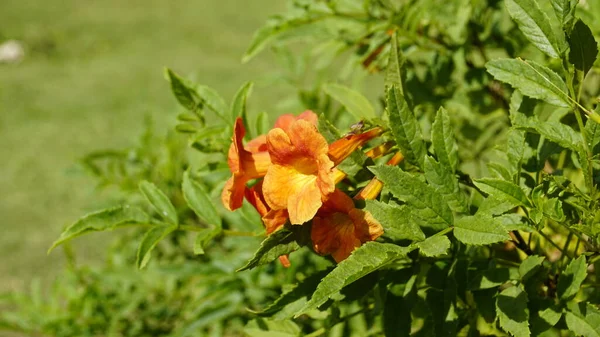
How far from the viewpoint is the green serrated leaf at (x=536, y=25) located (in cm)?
83

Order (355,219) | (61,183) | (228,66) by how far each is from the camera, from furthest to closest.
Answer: (228,66) → (61,183) → (355,219)

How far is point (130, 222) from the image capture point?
1041 millimetres

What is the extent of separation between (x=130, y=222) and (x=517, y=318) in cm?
60

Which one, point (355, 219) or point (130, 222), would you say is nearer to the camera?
point (355, 219)

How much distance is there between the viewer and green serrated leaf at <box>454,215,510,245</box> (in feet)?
2.45

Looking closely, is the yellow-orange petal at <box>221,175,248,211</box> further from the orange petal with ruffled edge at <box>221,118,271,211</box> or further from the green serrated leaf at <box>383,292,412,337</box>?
the green serrated leaf at <box>383,292,412,337</box>

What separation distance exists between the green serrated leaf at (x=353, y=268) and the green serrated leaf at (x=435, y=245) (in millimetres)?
27

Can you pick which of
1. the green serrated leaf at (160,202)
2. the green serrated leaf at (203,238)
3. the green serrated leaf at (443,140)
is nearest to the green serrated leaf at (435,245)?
the green serrated leaf at (443,140)

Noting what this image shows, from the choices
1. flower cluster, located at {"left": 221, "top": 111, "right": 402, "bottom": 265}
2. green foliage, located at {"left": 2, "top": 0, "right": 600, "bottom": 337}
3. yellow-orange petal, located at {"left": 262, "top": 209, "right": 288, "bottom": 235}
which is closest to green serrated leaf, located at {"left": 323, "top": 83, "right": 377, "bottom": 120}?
green foliage, located at {"left": 2, "top": 0, "right": 600, "bottom": 337}

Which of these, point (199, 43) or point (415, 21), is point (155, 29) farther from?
point (415, 21)

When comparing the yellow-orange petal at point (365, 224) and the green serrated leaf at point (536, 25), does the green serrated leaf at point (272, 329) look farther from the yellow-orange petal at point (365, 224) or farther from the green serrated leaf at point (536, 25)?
the green serrated leaf at point (536, 25)

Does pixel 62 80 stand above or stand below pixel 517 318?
below

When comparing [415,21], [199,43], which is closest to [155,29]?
[199,43]

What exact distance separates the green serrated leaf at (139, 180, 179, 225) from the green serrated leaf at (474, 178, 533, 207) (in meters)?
0.53
